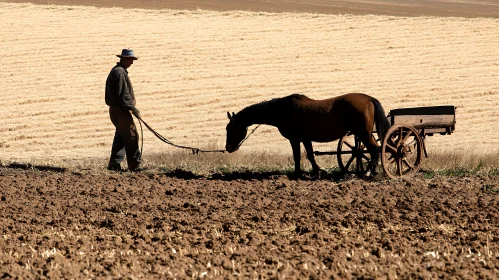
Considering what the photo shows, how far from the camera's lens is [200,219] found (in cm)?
964

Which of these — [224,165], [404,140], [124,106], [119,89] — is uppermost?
[119,89]

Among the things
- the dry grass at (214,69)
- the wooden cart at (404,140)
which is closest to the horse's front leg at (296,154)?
the wooden cart at (404,140)

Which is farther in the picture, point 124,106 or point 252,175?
point 124,106

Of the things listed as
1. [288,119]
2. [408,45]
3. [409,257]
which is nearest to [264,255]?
[409,257]

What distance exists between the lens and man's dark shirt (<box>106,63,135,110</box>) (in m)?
13.0

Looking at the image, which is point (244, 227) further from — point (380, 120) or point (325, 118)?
point (380, 120)

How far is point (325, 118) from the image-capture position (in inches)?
475

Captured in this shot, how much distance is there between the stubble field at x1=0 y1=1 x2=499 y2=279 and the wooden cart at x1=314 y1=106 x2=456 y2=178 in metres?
0.35

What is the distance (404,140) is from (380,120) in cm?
63

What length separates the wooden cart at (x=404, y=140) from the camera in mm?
12211

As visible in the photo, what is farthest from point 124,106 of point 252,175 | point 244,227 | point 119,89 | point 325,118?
point 244,227

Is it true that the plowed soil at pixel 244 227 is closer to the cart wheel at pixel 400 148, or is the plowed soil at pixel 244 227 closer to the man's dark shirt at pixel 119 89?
the cart wheel at pixel 400 148

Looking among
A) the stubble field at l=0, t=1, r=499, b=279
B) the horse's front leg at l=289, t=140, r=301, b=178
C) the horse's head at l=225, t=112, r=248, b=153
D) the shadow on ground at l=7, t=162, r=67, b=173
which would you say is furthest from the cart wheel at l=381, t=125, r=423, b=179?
the shadow on ground at l=7, t=162, r=67, b=173

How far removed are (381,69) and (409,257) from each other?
2007 centimetres
